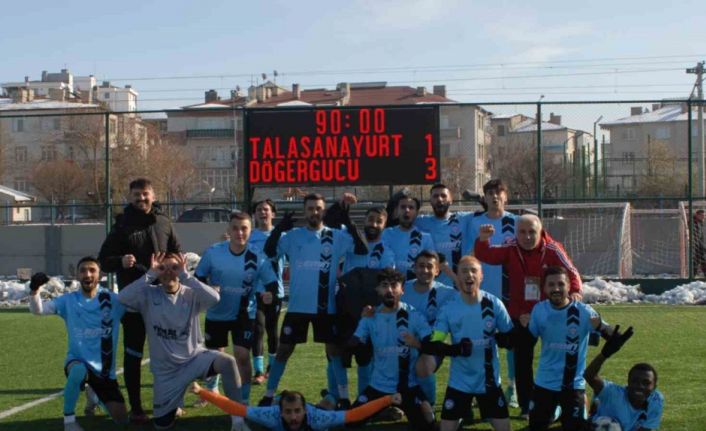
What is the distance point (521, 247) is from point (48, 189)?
4985 centimetres

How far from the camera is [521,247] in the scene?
7.52 metres

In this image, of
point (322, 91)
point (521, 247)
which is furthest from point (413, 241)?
point (322, 91)

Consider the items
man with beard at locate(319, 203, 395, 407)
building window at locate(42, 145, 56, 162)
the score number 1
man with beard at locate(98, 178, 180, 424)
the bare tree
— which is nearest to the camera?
man with beard at locate(319, 203, 395, 407)

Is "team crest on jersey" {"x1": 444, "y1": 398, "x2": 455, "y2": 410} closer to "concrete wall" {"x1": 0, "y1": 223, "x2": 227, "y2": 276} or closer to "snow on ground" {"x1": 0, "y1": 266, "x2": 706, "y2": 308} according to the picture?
"snow on ground" {"x1": 0, "y1": 266, "x2": 706, "y2": 308}

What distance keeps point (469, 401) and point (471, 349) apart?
360mm

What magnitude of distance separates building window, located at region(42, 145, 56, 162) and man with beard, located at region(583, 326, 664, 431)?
50.7m

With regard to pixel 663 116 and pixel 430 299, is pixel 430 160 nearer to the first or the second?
pixel 430 299

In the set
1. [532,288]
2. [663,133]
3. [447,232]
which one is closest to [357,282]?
[447,232]

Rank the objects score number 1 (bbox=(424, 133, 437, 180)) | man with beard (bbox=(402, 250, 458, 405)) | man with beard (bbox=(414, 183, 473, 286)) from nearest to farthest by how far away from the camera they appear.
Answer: man with beard (bbox=(402, 250, 458, 405))
man with beard (bbox=(414, 183, 473, 286))
score number 1 (bbox=(424, 133, 437, 180))

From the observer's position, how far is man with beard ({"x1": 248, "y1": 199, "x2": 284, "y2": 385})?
9500 millimetres

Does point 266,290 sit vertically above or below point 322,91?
below

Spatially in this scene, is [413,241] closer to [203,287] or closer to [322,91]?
[203,287]

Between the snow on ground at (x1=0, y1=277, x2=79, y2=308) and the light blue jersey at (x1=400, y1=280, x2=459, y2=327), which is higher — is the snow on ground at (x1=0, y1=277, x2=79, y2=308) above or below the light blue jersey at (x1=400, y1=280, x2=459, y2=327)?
below

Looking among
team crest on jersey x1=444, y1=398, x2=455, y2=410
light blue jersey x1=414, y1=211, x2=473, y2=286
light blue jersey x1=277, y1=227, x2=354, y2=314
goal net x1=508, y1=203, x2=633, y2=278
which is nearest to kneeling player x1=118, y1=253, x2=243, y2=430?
light blue jersey x1=277, y1=227, x2=354, y2=314
